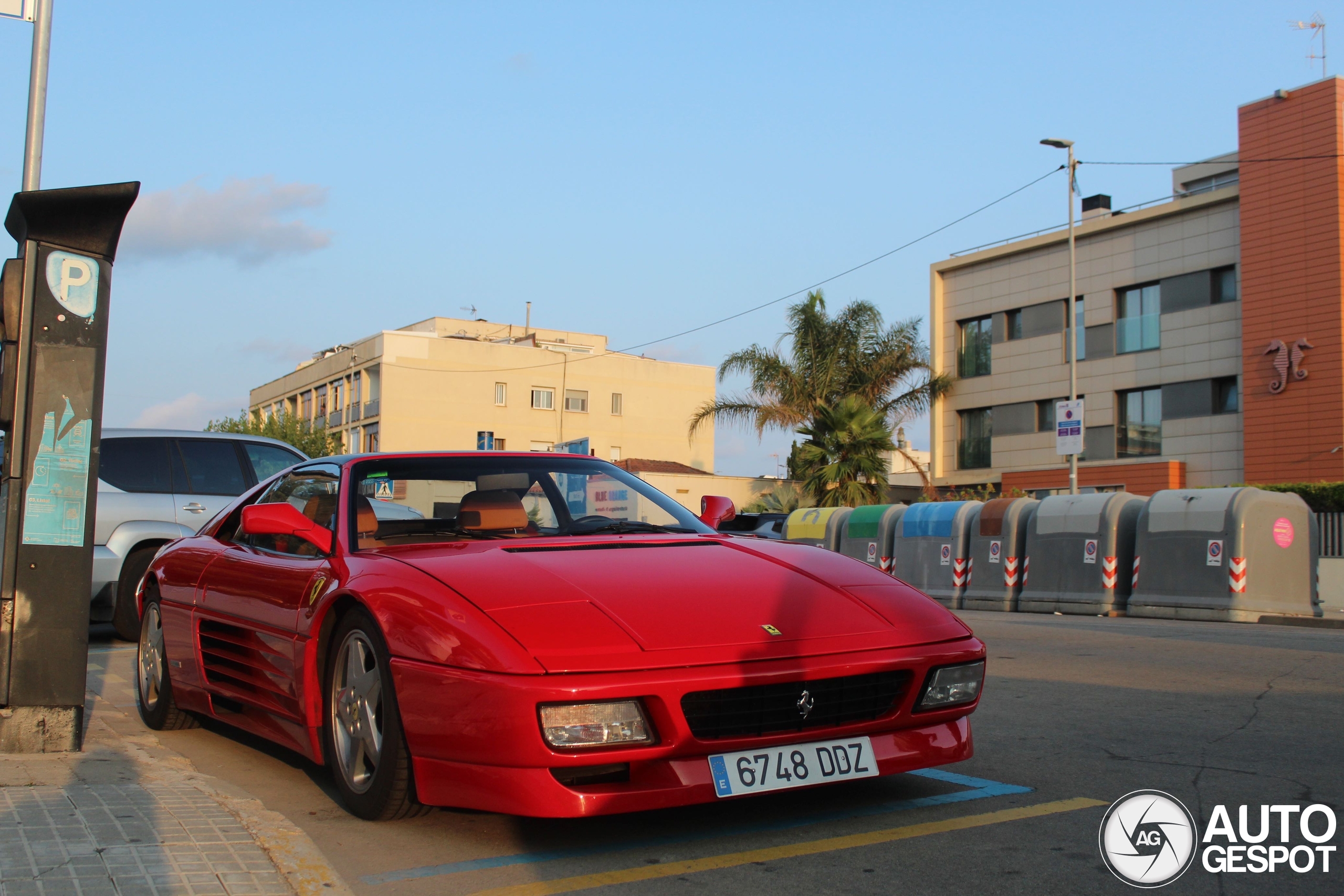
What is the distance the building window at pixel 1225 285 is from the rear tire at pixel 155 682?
31926 millimetres

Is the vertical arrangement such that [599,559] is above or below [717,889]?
above

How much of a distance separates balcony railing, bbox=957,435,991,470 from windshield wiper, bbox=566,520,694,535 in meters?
35.9

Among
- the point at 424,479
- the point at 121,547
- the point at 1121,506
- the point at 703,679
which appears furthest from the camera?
the point at 1121,506

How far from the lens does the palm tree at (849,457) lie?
36.1 meters

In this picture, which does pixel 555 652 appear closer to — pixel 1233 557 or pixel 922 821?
pixel 922 821

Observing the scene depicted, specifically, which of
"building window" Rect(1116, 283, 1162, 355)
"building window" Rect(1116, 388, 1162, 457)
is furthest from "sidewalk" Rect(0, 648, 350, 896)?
"building window" Rect(1116, 283, 1162, 355)

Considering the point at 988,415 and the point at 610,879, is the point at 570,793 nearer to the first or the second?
the point at 610,879

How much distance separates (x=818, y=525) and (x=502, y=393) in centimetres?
4389

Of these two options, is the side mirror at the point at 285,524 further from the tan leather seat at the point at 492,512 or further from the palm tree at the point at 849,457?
the palm tree at the point at 849,457

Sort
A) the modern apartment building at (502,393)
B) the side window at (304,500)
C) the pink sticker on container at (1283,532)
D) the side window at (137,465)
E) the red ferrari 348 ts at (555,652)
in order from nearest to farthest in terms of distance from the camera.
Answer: the red ferrari 348 ts at (555,652), the side window at (304,500), the side window at (137,465), the pink sticker on container at (1283,532), the modern apartment building at (502,393)

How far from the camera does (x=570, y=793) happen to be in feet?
11.7

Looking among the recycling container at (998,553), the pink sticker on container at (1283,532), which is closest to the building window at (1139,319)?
the recycling container at (998,553)

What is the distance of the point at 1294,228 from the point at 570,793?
32156 mm

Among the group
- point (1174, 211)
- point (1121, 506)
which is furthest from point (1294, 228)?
point (1121, 506)
